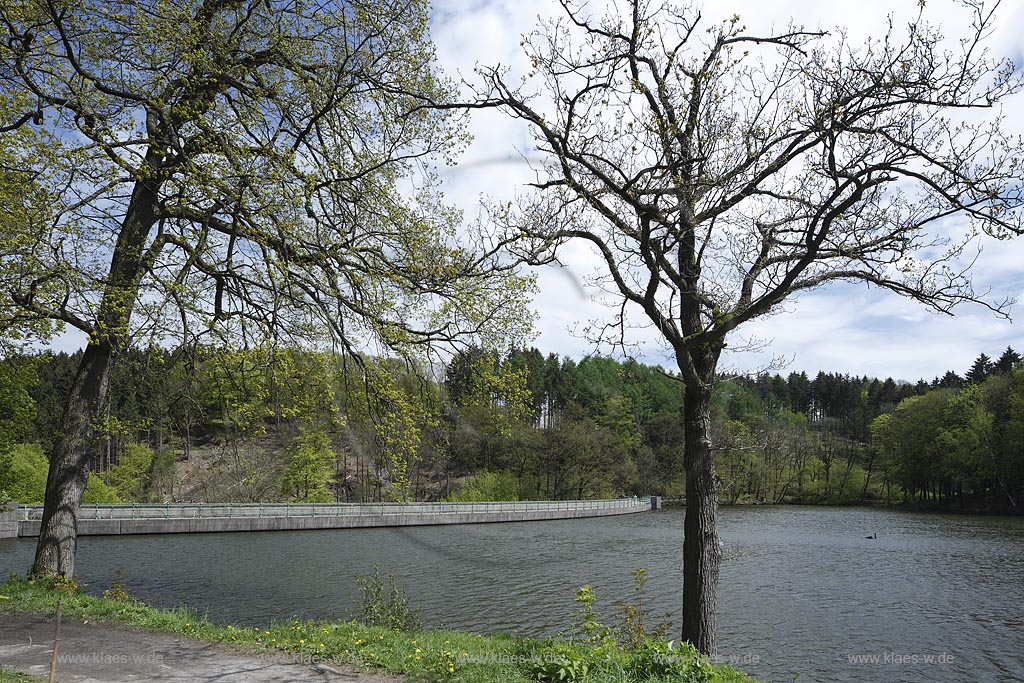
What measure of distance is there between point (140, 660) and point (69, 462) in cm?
579

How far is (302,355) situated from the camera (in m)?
12.1

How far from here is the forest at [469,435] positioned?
1175cm

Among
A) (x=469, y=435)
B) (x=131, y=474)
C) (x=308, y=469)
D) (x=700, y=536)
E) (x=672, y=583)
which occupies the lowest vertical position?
(x=672, y=583)

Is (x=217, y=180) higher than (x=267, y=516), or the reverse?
(x=217, y=180)

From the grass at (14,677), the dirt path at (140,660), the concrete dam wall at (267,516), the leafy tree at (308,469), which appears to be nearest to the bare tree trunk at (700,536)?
the dirt path at (140,660)

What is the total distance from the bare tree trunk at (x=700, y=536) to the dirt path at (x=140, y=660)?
4.13 metres

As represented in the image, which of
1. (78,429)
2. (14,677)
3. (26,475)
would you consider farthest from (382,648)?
(26,475)

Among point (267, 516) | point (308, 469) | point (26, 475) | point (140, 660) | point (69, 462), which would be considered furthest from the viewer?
point (308, 469)

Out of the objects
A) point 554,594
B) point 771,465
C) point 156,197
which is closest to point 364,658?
point 156,197

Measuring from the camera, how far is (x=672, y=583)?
Answer: 2241 centimetres

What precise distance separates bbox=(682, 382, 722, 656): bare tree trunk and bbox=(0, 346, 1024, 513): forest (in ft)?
1.01

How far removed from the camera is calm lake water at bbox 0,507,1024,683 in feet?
48.3

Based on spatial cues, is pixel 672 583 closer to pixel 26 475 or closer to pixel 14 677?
pixel 14 677

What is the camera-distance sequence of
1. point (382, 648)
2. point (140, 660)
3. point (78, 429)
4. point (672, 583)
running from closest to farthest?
1. point (140, 660)
2. point (382, 648)
3. point (78, 429)
4. point (672, 583)
